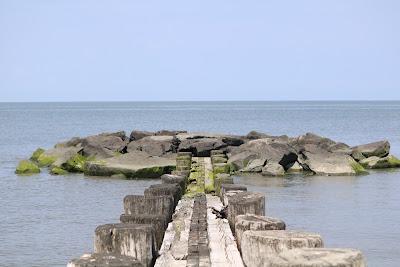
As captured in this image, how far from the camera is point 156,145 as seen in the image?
33.5 metres

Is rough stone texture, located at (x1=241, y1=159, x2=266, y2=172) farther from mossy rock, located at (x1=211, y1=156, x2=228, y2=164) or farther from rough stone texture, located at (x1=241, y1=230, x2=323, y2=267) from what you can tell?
rough stone texture, located at (x1=241, y1=230, x2=323, y2=267)

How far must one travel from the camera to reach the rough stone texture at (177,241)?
9.30 m

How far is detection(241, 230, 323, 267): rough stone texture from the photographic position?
23.8 ft

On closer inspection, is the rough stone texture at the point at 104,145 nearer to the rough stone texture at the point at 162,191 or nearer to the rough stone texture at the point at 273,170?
the rough stone texture at the point at 273,170

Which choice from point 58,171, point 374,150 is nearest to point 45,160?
→ point 58,171

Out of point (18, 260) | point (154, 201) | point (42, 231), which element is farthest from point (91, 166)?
point (154, 201)

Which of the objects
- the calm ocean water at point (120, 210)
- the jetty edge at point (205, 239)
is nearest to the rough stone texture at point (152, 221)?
the jetty edge at point (205, 239)

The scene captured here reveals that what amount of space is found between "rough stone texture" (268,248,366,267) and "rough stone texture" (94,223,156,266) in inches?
103

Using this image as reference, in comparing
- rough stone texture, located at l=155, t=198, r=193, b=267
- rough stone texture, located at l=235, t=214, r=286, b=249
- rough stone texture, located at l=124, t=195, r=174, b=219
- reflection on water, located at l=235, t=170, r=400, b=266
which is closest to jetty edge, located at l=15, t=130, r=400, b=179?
reflection on water, located at l=235, t=170, r=400, b=266

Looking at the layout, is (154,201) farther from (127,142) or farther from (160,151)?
(127,142)

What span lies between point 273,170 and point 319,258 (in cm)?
2465

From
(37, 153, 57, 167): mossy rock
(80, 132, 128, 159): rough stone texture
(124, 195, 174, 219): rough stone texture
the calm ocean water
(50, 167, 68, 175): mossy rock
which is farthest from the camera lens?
(37, 153, 57, 167): mossy rock

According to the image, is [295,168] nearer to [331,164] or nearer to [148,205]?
[331,164]

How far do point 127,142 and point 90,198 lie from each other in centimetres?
1253
